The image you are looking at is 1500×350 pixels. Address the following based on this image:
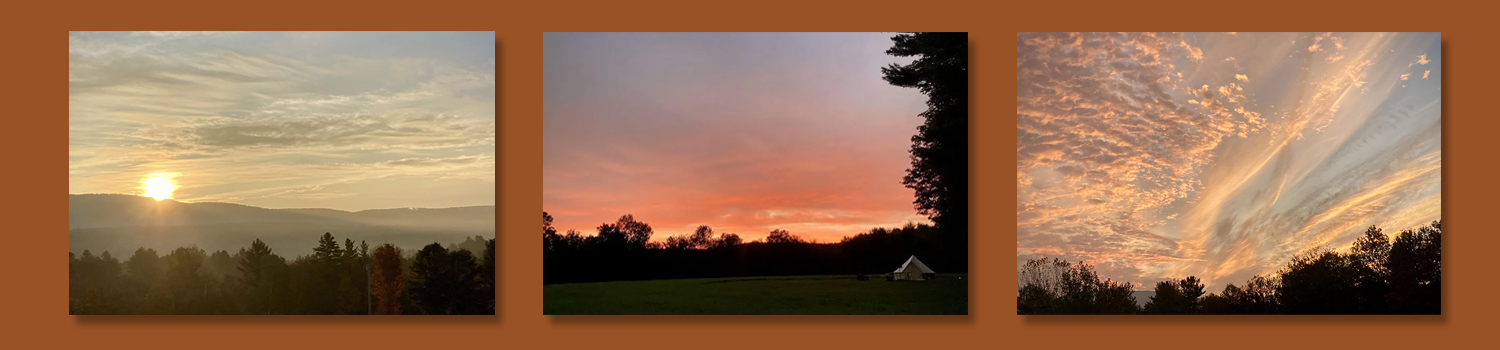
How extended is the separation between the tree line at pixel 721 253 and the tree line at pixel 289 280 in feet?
1.83

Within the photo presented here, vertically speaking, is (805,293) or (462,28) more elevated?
(462,28)

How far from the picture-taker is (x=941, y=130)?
225 inches

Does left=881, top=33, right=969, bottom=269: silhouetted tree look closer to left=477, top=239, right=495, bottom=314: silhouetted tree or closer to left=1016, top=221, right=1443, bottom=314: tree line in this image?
left=1016, top=221, right=1443, bottom=314: tree line

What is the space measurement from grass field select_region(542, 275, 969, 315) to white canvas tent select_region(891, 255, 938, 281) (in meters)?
0.04

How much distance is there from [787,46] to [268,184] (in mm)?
3669

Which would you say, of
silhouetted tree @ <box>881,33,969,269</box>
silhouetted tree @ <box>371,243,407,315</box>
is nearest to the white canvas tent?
silhouetted tree @ <box>881,33,969,269</box>

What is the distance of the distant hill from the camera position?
5641mm

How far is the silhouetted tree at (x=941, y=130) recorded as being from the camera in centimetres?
569

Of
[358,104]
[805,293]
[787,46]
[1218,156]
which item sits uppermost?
[787,46]

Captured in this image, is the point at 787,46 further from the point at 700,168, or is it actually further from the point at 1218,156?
the point at 1218,156

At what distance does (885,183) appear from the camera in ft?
18.9

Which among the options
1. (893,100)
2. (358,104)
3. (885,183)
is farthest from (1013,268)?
(358,104)

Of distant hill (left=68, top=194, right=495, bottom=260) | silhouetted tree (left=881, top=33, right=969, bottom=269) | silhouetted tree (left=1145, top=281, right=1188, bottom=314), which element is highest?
silhouetted tree (left=881, top=33, right=969, bottom=269)

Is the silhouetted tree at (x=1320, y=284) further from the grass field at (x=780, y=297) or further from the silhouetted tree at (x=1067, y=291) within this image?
the grass field at (x=780, y=297)
